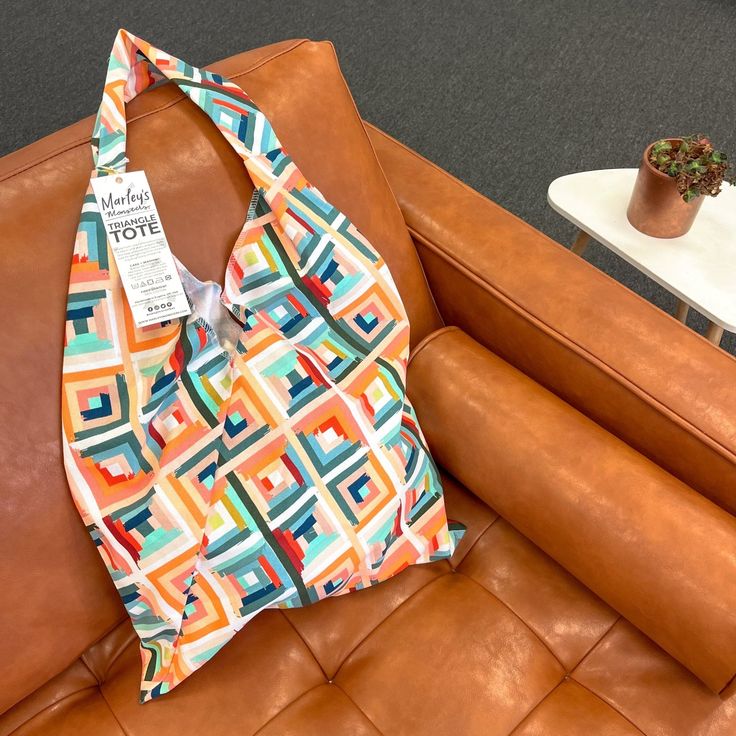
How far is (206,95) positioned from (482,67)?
1.61 metres

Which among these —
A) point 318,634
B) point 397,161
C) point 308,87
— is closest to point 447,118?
point 397,161

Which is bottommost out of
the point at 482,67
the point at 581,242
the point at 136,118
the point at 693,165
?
the point at 581,242

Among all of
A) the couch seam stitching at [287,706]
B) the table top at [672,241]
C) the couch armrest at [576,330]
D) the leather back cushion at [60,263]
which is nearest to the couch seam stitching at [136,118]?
the leather back cushion at [60,263]

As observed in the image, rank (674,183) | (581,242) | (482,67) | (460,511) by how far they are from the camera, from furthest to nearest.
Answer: (482,67) → (581,242) → (674,183) → (460,511)

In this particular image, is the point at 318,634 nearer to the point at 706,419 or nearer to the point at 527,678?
the point at 527,678

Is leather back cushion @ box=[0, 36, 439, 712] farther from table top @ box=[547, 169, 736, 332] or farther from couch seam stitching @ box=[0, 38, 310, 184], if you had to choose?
table top @ box=[547, 169, 736, 332]

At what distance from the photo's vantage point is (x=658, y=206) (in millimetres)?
1184

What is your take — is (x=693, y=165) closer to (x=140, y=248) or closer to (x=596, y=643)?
(x=596, y=643)

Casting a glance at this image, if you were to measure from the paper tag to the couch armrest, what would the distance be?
39 centimetres

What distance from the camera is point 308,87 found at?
0.97 meters

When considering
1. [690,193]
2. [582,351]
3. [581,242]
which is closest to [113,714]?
[582,351]

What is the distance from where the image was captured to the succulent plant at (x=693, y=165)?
109 cm

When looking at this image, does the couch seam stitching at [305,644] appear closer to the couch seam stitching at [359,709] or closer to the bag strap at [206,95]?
the couch seam stitching at [359,709]

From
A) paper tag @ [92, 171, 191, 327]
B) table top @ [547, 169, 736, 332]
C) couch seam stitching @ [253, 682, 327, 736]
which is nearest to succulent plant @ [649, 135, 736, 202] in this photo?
table top @ [547, 169, 736, 332]
